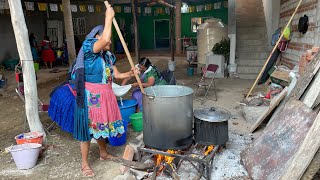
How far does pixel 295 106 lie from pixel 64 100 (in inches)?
134

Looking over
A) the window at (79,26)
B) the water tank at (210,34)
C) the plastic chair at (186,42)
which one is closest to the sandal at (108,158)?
the water tank at (210,34)

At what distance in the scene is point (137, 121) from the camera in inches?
196

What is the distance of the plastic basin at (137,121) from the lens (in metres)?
4.96

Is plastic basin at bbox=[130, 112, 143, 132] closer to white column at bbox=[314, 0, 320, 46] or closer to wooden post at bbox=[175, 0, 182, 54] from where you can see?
white column at bbox=[314, 0, 320, 46]

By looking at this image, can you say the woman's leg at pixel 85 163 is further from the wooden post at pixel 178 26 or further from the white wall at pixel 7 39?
the wooden post at pixel 178 26

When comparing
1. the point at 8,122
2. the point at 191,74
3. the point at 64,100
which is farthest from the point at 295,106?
the point at 191,74

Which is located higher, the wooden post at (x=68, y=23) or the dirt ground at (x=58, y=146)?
the wooden post at (x=68, y=23)

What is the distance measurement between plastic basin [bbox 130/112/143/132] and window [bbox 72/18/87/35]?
12702mm

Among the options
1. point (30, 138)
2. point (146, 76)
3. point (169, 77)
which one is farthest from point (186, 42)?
point (30, 138)

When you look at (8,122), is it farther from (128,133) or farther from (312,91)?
(312,91)

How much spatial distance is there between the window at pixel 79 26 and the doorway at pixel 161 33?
6.18 meters

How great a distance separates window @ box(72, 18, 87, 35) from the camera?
16.2 m

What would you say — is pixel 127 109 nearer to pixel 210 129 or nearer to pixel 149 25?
pixel 210 129

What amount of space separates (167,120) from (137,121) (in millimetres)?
A: 1802
